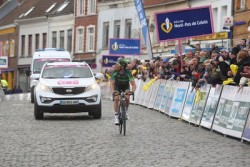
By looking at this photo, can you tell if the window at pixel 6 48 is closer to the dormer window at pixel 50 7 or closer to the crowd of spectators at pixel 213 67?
the dormer window at pixel 50 7

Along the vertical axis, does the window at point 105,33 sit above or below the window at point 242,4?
below

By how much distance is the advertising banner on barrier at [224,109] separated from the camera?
20453 millimetres

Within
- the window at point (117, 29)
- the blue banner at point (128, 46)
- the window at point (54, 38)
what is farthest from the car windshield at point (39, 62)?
the window at point (54, 38)

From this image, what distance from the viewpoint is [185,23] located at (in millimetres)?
32531

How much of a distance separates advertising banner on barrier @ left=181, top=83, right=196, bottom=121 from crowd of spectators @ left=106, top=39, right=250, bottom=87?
32 centimetres

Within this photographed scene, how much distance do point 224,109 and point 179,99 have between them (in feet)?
20.4

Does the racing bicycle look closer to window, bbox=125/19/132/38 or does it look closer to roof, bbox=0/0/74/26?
window, bbox=125/19/132/38

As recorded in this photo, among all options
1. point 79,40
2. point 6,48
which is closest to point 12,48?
point 6,48

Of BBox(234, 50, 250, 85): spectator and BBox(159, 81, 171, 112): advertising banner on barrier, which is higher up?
BBox(234, 50, 250, 85): spectator

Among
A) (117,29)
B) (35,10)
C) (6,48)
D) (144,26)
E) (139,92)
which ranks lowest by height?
(139,92)

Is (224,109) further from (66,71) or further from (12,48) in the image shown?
(12,48)

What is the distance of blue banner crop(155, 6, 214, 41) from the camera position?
105ft

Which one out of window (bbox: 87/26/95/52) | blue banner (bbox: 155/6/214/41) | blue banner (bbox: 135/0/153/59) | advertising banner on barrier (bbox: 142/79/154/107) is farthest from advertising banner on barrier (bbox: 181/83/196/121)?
window (bbox: 87/26/95/52)

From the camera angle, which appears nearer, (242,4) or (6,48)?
(242,4)
